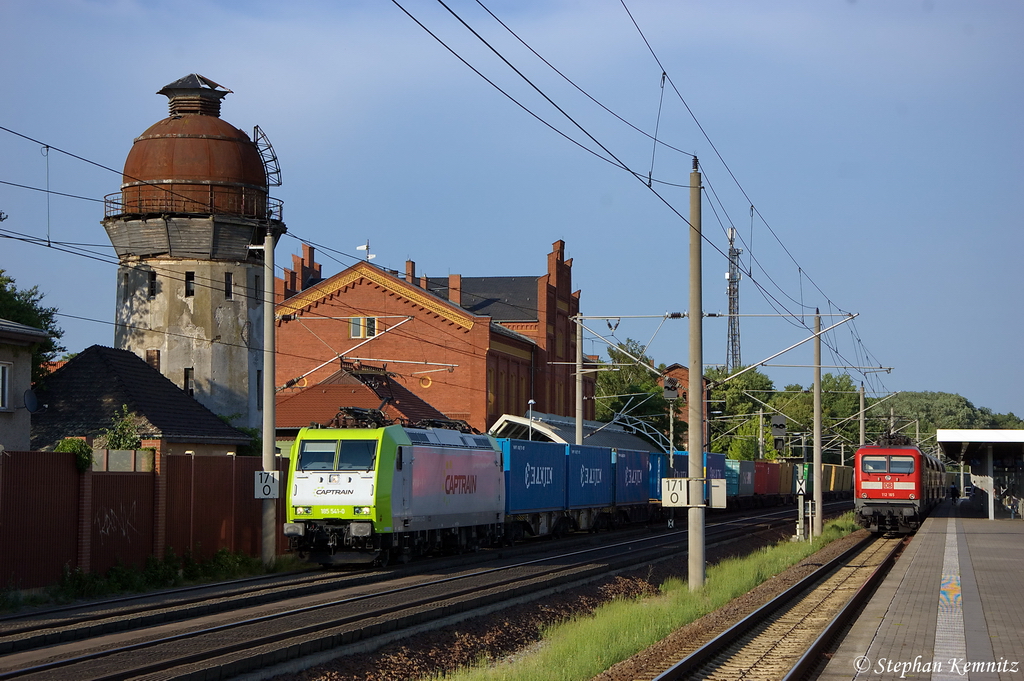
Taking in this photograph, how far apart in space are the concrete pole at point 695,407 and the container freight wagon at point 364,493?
23.2ft

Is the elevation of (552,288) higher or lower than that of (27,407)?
higher

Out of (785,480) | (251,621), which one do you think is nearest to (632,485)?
(251,621)

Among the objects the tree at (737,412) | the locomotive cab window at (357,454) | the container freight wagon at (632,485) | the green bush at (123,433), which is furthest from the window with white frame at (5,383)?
the tree at (737,412)

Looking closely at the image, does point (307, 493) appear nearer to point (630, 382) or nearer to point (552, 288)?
point (552, 288)

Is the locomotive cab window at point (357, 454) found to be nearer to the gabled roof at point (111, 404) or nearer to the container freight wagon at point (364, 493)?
the container freight wagon at point (364, 493)

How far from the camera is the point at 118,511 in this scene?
823 inches

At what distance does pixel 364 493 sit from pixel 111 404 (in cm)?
1447

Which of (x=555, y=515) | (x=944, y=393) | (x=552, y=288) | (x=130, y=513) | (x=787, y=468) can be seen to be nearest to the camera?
(x=130, y=513)

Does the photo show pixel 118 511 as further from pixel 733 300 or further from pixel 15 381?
pixel 733 300

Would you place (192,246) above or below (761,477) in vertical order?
above

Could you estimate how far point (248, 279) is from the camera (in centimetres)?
4344

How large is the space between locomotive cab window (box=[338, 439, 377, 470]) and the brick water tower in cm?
1976

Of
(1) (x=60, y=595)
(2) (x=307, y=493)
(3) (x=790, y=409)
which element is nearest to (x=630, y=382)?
(3) (x=790, y=409)

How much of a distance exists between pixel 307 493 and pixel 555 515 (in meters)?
14.2
